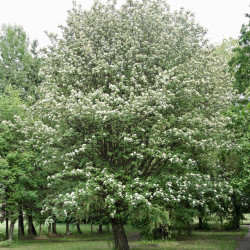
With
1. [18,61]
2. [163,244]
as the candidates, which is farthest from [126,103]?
[18,61]

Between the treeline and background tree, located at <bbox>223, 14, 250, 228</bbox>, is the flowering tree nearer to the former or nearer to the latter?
the treeline

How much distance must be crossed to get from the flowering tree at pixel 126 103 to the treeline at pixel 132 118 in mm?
61

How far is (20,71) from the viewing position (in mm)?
41344

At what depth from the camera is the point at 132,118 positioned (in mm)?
13211

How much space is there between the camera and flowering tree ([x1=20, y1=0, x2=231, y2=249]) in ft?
42.9

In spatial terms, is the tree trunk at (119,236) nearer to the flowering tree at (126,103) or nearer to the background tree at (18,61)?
the flowering tree at (126,103)

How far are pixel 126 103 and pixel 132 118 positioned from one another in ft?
2.62

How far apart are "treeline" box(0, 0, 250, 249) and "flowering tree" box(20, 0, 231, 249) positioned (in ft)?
0.20

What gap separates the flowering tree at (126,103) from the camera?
42.9ft

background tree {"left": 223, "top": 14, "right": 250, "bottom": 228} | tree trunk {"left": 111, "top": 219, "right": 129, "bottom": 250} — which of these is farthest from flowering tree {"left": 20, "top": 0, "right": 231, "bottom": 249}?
background tree {"left": 223, "top": 14, "right": 250, "bottom": 228}

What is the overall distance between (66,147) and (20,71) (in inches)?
1199

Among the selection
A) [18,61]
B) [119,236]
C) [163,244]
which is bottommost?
[163,244]

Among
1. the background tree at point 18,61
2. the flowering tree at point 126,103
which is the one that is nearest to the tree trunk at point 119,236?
the flowering tree at point 126,103

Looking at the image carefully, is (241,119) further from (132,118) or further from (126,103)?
(126,103)
